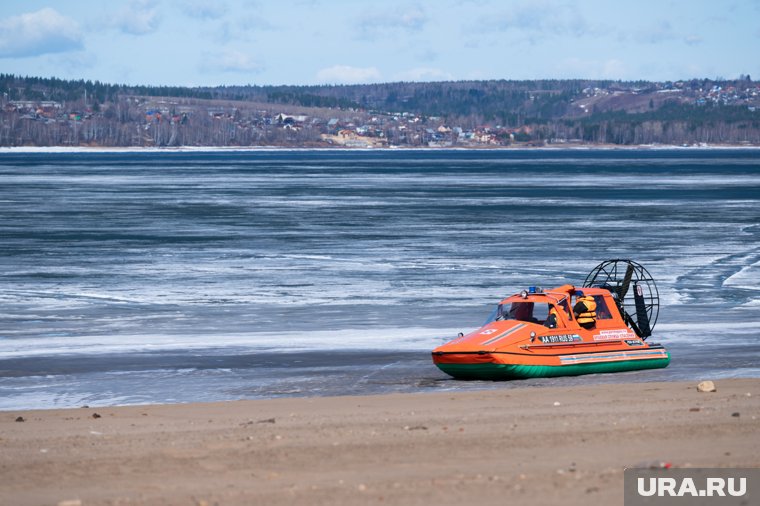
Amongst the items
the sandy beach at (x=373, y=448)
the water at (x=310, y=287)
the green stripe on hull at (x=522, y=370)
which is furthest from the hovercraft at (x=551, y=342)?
the sandy beach at (x=373, y=448)

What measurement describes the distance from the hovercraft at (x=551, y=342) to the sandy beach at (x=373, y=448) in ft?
6.22

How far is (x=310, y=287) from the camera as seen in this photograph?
32000 millimetres

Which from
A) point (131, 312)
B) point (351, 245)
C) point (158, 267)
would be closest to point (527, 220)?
point (351, 245)

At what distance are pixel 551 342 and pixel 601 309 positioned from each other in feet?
4.67

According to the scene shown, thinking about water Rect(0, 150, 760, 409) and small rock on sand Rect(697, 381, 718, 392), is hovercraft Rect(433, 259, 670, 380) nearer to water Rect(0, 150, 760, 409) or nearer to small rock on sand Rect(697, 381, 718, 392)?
water Rect(0, 150, 760, 409)

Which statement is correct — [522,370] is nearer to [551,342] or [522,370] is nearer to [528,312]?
[551,342]

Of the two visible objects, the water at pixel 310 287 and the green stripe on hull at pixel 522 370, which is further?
the water at pixel 310 287

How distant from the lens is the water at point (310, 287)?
20.0m

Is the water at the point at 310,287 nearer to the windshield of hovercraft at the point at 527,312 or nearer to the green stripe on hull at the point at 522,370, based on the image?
the green stripe on hull at the point at 522,370

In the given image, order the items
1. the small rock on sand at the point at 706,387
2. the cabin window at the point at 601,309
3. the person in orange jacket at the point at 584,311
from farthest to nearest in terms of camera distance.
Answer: the cabin window at the point at 601,309 < the person in orange jacket at the point at 584,311 < the small rock on sand at the point at 706,387

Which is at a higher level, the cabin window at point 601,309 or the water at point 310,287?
the cabin window at point 601,309

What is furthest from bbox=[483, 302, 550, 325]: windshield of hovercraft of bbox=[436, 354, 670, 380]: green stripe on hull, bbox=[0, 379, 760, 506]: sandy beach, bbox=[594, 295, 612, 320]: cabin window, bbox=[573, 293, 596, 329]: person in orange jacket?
bbox=[0, 379, 760, 506]: sandy beach

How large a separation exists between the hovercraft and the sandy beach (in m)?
1.90

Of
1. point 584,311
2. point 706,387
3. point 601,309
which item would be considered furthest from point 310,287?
point 706,387
